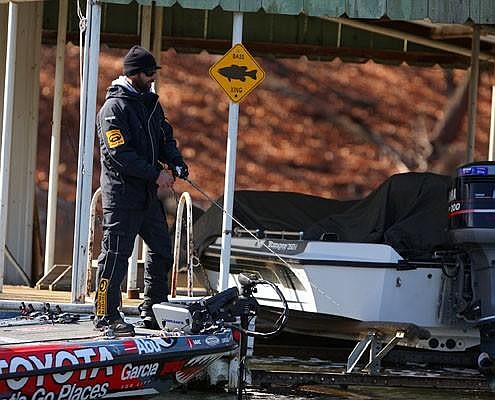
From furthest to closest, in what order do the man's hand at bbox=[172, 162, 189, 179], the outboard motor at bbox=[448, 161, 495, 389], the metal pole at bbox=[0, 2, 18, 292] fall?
1. the metal pole at bbox=[0, 2, 18, 292]
2. the outboard motor at bbox=[448, 161, 495, 389]
3. the man's hand at bbox=[172, 162, 189, 179]

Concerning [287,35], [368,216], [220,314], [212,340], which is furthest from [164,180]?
[287,35]

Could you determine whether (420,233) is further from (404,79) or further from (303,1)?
(404,79)

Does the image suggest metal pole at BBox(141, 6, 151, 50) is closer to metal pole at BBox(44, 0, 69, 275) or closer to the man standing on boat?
metal pole at BBox(44, 0, 69, 275)

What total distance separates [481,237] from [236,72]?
2.14 metres

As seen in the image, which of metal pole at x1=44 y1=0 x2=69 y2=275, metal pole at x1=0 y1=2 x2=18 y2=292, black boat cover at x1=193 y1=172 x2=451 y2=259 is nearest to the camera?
metal pole at x1=0 y1=2 x2=18 y2=292

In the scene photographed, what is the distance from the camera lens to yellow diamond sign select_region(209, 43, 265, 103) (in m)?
9.02

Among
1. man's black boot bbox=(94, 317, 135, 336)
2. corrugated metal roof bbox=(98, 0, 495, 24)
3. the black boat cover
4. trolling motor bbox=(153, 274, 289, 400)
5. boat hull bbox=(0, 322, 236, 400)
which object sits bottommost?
boat hull bbox=(0, 322, 236, 400)

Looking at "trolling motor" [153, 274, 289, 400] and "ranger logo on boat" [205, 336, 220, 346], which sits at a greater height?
"trolling motor" [153, 274, 289, 400]

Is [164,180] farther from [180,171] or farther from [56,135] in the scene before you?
[56,135]

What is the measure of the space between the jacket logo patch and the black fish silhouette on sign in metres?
1.45

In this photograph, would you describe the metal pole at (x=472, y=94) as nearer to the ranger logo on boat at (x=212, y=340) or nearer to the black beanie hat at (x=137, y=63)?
the black beanie hat at (x=137, y=63)

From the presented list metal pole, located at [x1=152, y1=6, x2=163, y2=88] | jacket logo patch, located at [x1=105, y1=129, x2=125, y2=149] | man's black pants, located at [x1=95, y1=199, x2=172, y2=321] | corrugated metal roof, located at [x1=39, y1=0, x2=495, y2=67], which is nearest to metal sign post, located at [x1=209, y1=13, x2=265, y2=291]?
man's black pants, located at [x1=95, y1=199, x2=172, y2=321]

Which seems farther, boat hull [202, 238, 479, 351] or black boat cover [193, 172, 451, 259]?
black boat cover [193, 172, 451, 259]

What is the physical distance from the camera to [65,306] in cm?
877
